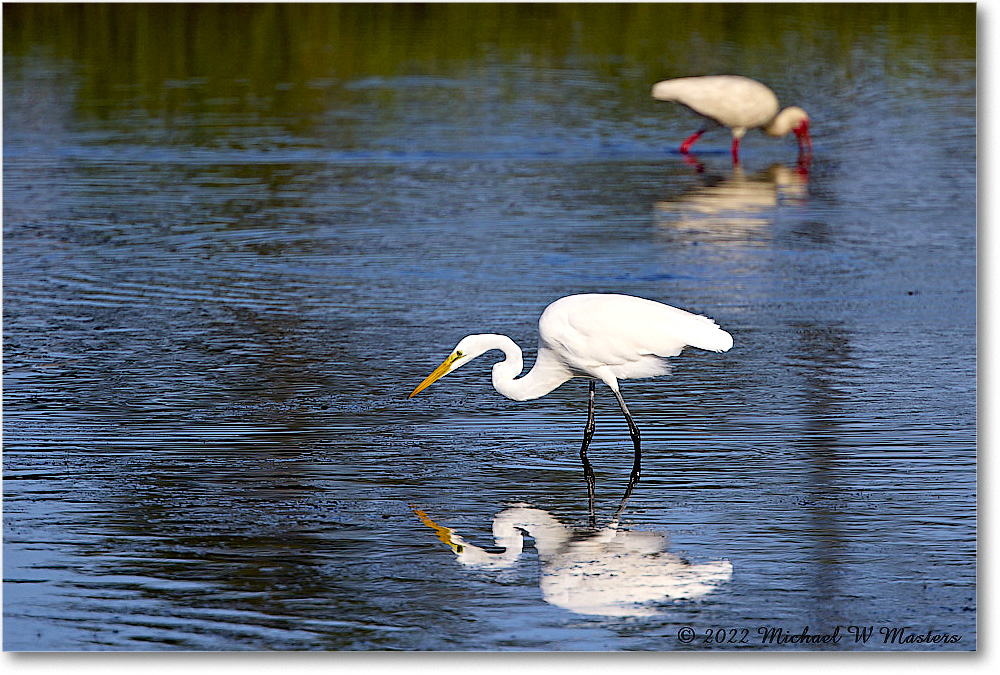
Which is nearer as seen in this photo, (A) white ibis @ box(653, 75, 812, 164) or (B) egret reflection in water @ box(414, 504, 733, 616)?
(B) egret reflection in water @ box(414, 504, 733, 616)

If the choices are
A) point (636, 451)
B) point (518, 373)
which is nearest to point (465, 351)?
point (518, 373)

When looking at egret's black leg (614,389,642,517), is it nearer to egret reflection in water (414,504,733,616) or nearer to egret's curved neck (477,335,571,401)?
egret's curved neck (477,335,571,401)

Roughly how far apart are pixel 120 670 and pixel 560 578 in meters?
1.46

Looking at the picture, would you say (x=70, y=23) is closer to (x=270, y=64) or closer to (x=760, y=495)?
(x=760, y=495)

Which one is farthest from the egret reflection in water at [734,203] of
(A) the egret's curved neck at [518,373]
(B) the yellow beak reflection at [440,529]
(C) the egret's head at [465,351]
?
(B) the yellow beak reflection at [440,529]

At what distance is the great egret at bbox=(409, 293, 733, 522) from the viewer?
6367 millimetres

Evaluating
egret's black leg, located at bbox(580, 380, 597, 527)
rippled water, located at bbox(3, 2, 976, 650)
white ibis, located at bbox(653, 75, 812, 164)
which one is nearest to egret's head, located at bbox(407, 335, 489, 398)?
rippled water, located at bbox(3, 2, 976, 650)

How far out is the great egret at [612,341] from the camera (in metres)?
6.37

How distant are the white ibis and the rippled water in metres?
0.43

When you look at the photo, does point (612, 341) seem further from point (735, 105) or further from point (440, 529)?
point (735, 105)

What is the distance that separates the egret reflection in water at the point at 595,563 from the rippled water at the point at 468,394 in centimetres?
2

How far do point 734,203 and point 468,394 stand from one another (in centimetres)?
563

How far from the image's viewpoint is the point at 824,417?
712 cm

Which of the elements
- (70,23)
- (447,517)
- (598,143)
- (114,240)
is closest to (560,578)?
(447,517)
